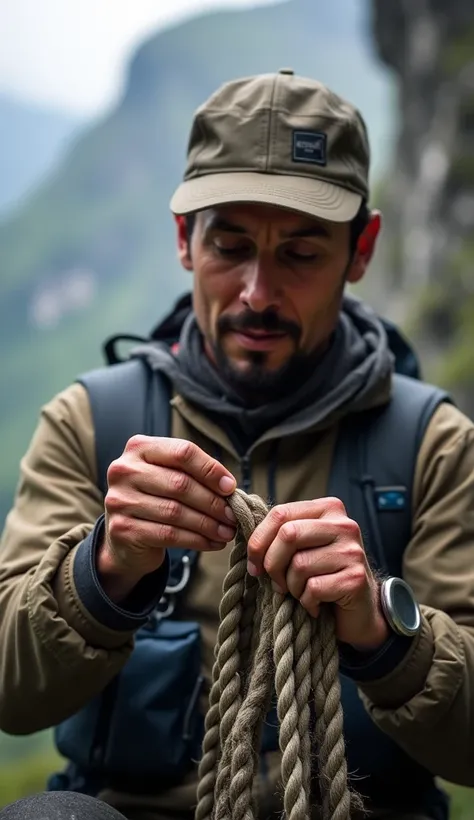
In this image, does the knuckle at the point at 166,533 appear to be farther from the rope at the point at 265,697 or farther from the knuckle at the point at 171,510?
the rope at the point at 265,697

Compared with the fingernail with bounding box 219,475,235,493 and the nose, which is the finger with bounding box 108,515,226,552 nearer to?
the fingernail with bounding box 219,475,235,493

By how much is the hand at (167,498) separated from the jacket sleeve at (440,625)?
0.58 meters

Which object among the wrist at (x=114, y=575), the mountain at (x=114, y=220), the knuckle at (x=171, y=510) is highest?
the knuckle at (x=171, y=510)

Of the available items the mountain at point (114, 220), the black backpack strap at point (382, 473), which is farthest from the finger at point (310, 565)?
the mountain at point (114, 220)

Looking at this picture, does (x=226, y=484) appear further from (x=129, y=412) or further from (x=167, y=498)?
(x=129, y=412)

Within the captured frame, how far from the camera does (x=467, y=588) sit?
2.53 m

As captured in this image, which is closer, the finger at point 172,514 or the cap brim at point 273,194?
the finger at point 172,514

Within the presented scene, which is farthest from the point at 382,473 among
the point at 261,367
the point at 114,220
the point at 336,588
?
the point at 114,220

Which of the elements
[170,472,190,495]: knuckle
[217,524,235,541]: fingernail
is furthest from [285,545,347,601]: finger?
[170,472,190,495]: knuckle

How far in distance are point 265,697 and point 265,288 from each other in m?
1.14

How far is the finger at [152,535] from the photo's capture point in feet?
6.66

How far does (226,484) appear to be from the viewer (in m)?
2.00

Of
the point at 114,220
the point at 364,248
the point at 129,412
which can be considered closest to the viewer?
the point at 129,412

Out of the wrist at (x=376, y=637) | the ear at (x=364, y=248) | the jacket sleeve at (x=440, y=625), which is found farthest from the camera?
the ear at (x=364, y=248)
